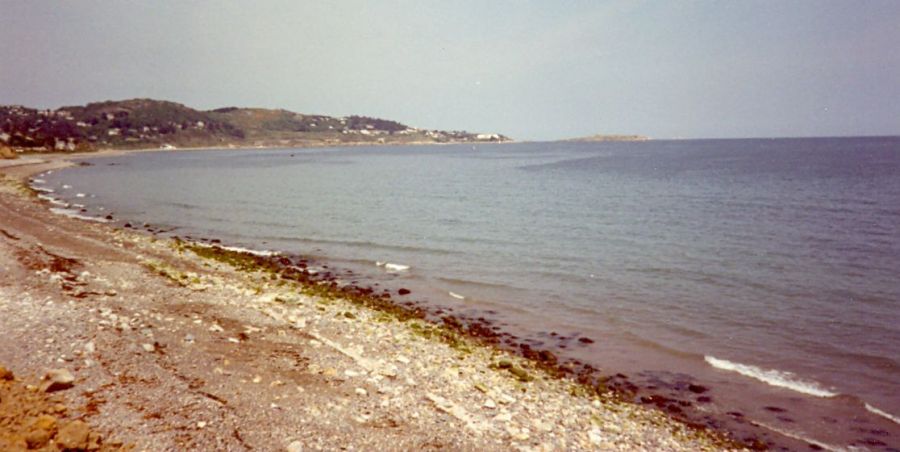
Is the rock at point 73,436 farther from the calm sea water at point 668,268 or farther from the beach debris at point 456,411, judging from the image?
the calm sea water at point 668,268

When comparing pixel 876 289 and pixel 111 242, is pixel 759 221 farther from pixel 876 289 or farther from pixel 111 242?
pixel 111 242

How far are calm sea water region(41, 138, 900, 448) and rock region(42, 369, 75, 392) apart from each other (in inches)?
513

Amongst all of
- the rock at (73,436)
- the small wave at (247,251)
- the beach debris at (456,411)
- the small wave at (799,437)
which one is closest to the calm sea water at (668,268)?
the small wave at (799,437)

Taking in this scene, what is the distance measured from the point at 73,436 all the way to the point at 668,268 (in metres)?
25.8

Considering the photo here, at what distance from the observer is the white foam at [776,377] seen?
13.9m

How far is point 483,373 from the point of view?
13.6 meters

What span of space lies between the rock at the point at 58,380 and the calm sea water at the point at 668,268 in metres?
13.0

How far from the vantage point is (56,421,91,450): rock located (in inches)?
277

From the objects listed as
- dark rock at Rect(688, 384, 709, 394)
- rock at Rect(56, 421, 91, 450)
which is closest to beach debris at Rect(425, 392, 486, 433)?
rock at Rect(56, 421, 91, 450)

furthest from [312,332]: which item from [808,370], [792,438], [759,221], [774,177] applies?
[774,177]

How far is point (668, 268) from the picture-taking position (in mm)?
26719

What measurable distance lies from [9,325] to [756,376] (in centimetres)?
1948

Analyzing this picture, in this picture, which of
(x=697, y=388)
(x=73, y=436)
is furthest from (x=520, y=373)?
(x=73, y=436)

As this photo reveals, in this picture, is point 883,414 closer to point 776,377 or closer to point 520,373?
point 776,377
